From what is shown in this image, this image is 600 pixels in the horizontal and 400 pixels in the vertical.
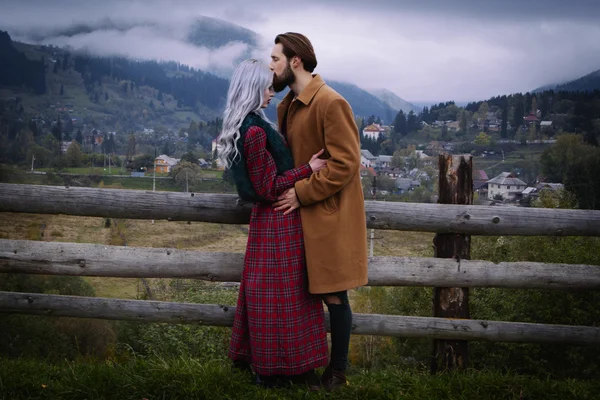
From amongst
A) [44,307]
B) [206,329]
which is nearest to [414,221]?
[44,307]

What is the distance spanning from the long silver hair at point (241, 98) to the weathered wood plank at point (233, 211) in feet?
2.32

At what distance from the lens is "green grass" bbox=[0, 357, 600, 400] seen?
11.9ft

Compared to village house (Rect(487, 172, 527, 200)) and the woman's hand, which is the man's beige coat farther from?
village house (Rect(487, 172, 527, 200))

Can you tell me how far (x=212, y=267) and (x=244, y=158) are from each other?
1.10 m

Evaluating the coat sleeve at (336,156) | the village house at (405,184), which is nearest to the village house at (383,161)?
the village house at (405,184)

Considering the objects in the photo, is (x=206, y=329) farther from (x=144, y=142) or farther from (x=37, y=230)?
(x=144, y=142)

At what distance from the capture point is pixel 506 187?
195 feet

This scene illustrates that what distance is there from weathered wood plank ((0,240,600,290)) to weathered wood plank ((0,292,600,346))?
0.24m

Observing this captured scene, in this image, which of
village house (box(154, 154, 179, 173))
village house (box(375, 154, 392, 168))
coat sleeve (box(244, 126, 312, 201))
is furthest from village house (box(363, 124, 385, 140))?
coat sleeve (box(244, 126, 312, 201))

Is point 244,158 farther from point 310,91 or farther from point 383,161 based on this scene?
point 383,161

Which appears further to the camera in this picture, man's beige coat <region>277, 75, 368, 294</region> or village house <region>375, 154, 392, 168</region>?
village house <region>375, 154, 392, 168</region>

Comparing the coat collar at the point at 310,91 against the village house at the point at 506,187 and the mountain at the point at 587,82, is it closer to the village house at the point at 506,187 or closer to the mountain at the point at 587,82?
the village house at the point at 506,187

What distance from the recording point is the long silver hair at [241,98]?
351 centimetres

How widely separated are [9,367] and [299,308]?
1981 mm
